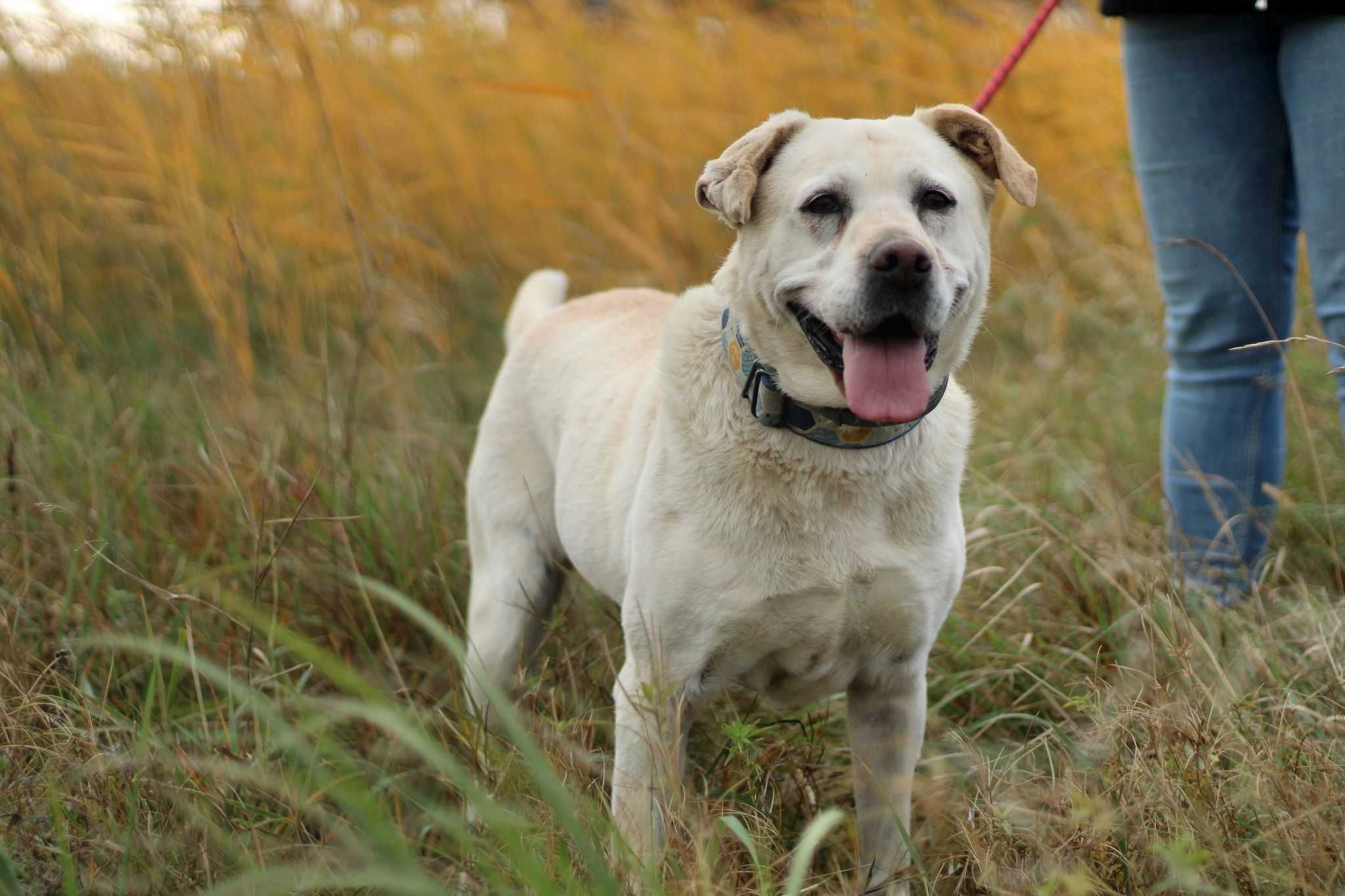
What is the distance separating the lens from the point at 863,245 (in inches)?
74.0

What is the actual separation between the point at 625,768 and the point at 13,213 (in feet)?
9.91

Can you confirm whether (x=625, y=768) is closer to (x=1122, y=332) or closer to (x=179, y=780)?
(x=179, y=780)

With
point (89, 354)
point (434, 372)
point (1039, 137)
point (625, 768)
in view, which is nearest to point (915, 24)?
point (1039, 137)

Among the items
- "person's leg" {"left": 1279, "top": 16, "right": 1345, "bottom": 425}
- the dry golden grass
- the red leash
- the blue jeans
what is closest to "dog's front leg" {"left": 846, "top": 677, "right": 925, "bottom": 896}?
the blue jeans

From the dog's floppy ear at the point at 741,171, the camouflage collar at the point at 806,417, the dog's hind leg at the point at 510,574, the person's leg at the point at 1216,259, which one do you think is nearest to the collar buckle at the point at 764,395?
the camouflage collar at the point at 806,417

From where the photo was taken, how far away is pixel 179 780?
197 centimetres

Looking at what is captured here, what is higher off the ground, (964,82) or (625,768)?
(964,82)

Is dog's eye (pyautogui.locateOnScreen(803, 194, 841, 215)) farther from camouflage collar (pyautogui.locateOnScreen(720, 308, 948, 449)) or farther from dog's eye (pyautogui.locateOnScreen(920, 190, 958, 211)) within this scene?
camouflage collar (pyautogui.locateOnScreen(720, 308, 948, 449))

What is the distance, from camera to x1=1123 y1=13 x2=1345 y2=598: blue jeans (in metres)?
2.35

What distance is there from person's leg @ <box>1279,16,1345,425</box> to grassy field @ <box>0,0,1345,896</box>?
328 millimetres

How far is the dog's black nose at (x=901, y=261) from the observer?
1830 mm

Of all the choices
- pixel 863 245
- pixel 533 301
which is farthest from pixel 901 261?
pixel 533 301

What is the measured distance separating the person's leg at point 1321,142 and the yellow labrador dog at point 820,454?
68 centimetres

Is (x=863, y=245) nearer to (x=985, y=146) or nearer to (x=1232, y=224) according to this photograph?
(x=985, y=146)
